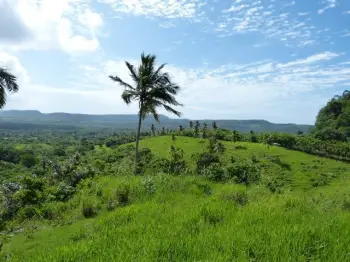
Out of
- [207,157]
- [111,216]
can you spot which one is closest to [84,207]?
[111,216]

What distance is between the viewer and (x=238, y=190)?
29.4 feet

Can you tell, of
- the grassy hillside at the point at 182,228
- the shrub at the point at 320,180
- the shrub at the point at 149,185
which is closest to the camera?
the grassy hillside at the point at 182,228

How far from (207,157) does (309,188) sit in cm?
4391

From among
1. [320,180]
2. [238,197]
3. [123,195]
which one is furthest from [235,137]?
[123,195]

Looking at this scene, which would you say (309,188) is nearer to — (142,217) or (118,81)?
(118,81)

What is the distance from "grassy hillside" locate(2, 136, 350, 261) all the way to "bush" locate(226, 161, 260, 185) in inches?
69.6

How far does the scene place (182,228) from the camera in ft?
17.6

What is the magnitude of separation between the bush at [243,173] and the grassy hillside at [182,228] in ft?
5.80

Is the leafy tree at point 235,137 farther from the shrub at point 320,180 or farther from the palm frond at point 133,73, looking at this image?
the palm frond at point 133,73

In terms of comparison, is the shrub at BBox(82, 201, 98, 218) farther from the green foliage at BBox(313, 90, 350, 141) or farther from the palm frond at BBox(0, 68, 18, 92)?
the green foliage at BBox(313, 90, 350, 141)

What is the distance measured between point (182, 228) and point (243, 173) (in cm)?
788

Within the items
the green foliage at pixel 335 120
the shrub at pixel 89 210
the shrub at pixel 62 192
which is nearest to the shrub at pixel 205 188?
the shrub at pixel 89 210

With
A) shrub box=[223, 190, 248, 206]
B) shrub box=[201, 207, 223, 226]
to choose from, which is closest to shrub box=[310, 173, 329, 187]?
shrub box=[223, 190, 248, 206]

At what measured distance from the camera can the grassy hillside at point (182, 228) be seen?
171 inches
